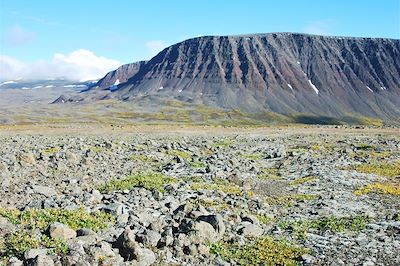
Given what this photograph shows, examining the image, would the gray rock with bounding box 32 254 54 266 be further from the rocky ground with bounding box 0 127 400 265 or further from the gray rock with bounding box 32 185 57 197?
the gray rock with bounding box 32 185 57 197

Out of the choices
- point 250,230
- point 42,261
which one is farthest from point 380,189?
point 42,261

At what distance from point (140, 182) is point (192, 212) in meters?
9.75

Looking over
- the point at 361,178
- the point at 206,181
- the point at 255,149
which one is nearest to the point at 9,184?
the point at 206,181

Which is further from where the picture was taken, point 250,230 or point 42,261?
point 250,230

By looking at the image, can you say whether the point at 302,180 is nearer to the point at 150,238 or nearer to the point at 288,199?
the point at 288,199

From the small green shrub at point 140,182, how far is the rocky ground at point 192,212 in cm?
8

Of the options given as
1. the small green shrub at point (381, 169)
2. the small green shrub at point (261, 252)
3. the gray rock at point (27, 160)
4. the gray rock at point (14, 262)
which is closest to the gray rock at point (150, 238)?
the small green shrub at point (261, 252)

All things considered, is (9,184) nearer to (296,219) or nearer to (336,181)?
(296,219)

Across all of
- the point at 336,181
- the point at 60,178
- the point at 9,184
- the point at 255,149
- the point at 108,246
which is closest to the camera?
the point at 108,246

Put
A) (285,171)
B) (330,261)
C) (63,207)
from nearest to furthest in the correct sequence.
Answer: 1. (330,261)
2. (63,207)
3. (285,171)

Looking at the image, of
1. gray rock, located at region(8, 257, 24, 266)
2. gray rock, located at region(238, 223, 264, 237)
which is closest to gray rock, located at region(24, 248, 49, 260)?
gray rock, located at region(8, 257, 24, 266)

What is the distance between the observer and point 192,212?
20.0 m

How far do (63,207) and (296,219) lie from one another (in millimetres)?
10512

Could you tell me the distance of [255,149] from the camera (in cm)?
5759
